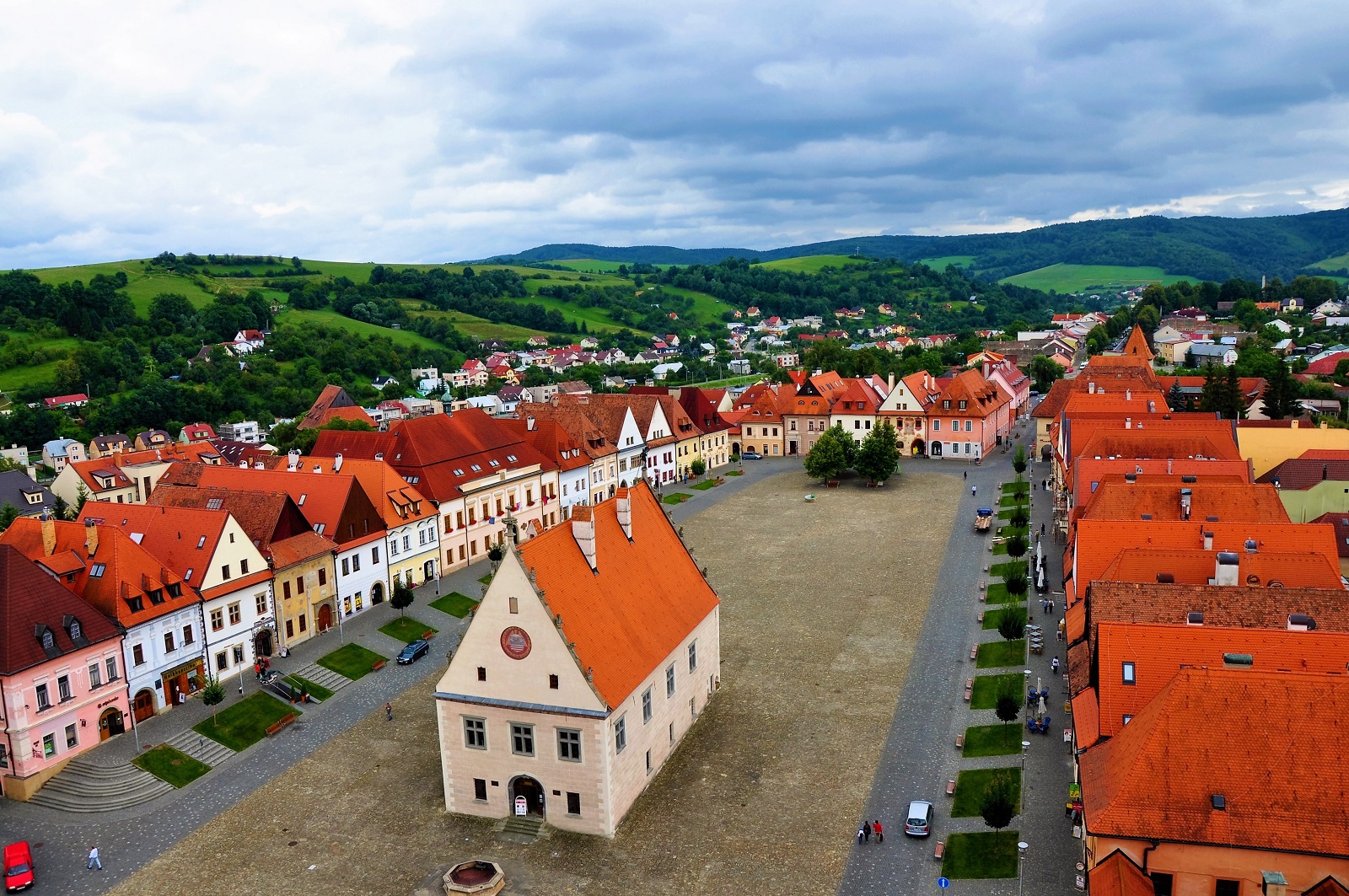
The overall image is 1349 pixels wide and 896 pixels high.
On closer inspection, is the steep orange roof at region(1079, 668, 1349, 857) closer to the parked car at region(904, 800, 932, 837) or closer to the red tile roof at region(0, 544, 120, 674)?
the parked car at region(904, 800, 932, 837)

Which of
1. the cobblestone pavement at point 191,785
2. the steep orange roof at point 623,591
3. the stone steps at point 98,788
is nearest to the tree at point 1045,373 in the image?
the cobblestone pavement at point 191,785

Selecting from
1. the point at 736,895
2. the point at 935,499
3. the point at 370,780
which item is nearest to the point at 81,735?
the point at 370,780

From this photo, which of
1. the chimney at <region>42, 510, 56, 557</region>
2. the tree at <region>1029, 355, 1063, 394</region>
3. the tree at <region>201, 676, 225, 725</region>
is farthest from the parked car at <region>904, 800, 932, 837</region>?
the tree at <region>1029, 355, 1063, 394</region>

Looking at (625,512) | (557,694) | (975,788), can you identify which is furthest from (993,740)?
(557,694)

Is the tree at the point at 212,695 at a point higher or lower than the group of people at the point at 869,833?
higher

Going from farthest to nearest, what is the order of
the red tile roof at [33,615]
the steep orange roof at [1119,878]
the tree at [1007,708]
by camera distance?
the tree at [1007,708]
the red tile roof at [33,615]
the steep orange roof at [1119,878]

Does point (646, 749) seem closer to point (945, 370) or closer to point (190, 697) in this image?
point (190, 697)

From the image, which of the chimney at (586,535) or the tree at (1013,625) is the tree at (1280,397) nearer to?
the tree at (1013,625)
